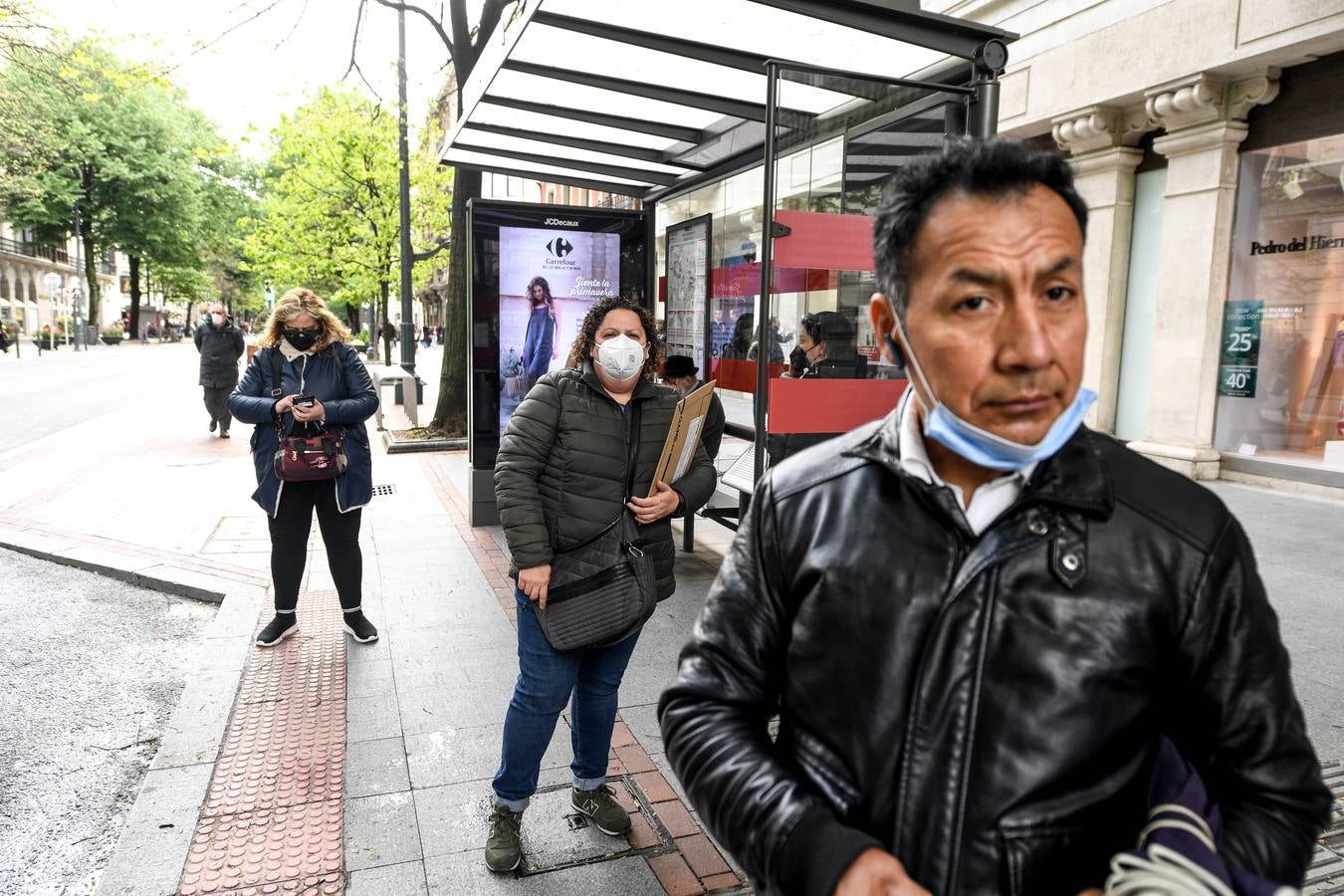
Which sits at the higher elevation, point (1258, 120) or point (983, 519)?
point (1258, 120)

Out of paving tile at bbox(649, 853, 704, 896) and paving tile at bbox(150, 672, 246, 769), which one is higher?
paving tile at bbox(649, 853, 704, 896)

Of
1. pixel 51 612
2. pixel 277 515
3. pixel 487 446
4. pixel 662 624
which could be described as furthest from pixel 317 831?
pixel 487 446

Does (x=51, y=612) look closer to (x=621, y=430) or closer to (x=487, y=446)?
(x=487, y=446)

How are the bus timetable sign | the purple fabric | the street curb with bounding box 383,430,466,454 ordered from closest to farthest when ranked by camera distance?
the purple fabric
the bus timetable sign
the street curb with bounding box 383,430,466,454

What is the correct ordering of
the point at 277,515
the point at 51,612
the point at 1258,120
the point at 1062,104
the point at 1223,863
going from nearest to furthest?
the point at 1223,863 → the point at 277,515 → the point at 51,612 → the point at 1258,120 → the point at 1062,104

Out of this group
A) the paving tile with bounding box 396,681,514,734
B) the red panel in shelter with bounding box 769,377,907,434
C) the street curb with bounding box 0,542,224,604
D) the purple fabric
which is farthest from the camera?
the street curb with bounding box 0,542,224,604

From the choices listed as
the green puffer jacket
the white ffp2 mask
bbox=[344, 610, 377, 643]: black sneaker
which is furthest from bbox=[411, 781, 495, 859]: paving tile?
bbox=[344, 610, 377, 643]: black sneaker

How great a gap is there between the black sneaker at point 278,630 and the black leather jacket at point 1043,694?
4596 millimetres

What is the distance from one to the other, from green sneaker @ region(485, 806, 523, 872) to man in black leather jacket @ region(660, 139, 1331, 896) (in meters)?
1.94

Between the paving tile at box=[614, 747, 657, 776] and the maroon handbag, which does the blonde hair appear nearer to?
the maroon handbag

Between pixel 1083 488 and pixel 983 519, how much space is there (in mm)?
141

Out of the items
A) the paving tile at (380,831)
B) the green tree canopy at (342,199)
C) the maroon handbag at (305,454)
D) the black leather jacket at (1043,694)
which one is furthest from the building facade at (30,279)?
the black leather jacket at (1043,694)

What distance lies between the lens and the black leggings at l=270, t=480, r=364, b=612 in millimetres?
5207

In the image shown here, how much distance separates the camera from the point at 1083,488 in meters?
1.25
